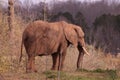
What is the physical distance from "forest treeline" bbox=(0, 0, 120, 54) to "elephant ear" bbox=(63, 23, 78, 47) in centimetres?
148

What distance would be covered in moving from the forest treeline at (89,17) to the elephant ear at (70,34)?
148 centimetres

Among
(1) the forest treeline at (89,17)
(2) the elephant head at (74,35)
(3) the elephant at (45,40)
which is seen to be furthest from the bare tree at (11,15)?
(3) the elephant at (45,40)

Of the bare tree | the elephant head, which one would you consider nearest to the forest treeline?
the bare tree

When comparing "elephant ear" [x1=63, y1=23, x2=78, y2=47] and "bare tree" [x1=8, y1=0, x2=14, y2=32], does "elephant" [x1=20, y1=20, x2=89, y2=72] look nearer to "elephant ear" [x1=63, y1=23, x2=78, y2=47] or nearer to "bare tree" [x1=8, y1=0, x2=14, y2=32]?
"elephant ear" [x1=63, y1=23, x2=78, y2=47]

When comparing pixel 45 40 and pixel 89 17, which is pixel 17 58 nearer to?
pixel 45 40

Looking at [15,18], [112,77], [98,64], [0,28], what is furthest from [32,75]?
[98,64]

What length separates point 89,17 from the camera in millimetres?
54562

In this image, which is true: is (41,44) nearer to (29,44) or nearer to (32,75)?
(29,44)

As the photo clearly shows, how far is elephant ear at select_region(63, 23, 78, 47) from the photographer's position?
12.7 m

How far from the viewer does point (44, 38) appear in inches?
483

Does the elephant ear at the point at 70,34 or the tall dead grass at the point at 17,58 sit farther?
the tall dead grass at the point at 17,58

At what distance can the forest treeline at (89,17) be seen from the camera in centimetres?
1831

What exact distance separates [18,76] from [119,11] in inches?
1943

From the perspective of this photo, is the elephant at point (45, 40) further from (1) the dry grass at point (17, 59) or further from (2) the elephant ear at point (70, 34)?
(1) the dry grass at point (17, 59)
